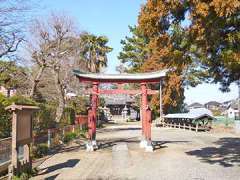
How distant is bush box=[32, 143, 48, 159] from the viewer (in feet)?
56.0

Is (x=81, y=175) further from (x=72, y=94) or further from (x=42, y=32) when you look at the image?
(x=72, y=94)

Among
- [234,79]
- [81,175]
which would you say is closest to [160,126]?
[234,79]

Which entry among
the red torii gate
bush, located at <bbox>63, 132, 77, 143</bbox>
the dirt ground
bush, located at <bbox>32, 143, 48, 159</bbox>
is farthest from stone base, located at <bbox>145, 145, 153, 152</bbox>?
bush, located at <bbox>63, 132, 77, 143</bbox>

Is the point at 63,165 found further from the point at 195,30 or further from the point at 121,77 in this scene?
the point at 121,77

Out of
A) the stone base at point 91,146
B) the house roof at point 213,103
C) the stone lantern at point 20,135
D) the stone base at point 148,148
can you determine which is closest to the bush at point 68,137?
the stone base at point 91,146

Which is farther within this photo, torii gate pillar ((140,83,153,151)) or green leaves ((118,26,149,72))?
green leaves ((118,26,149,72))

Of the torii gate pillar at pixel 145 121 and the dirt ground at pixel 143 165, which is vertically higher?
the torii gate pillar at pixel 145 121

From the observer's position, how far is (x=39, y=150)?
1775 cm

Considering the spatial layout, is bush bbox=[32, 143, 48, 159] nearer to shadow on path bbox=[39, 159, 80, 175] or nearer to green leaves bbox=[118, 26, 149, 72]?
shadow on path bbox=[39, 159, 80, 175]

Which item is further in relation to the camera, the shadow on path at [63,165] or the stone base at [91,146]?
the stone base at [91,146]

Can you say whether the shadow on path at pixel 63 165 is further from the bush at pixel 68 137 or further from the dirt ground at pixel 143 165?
the bush at pixel 68 137

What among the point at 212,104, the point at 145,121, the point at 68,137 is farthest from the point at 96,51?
the point at 212,104

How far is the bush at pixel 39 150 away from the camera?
17059mm

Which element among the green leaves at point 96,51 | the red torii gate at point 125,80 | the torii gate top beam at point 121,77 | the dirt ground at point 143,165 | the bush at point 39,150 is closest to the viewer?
the dirt ground at point 143,165
